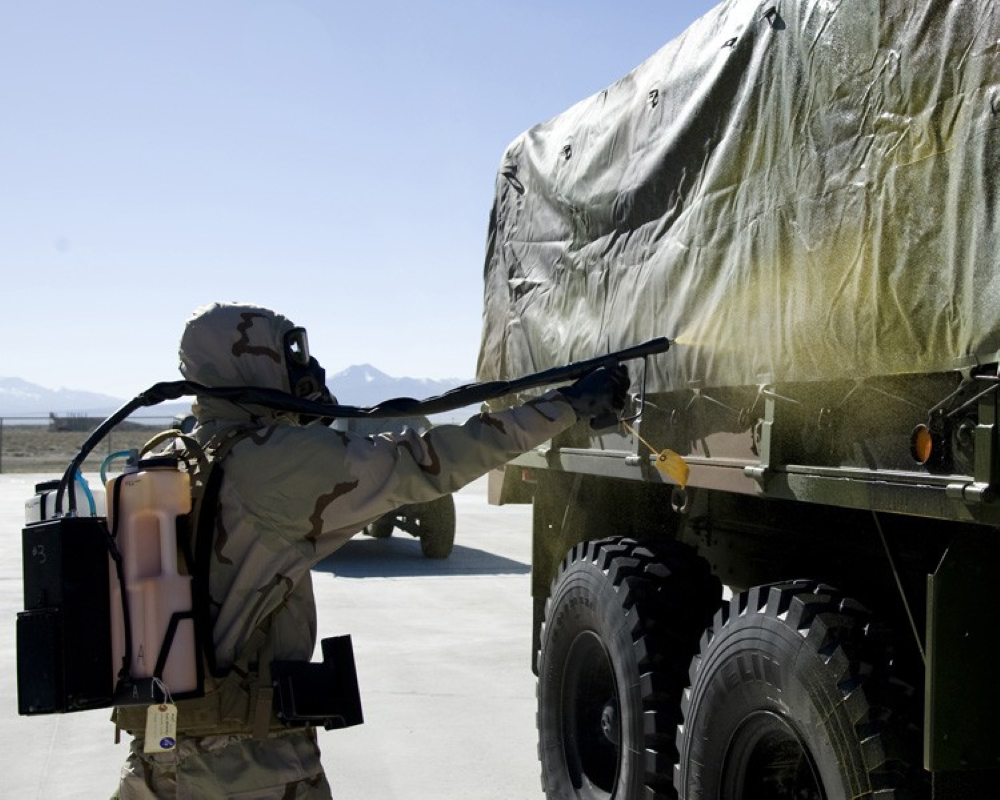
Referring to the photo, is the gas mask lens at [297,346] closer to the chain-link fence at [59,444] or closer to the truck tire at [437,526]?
the truck tire at [437,526]

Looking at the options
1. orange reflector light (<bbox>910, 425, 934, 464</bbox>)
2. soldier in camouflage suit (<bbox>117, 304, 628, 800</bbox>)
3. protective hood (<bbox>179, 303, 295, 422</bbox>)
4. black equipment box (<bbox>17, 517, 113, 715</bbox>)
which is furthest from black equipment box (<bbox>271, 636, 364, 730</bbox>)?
orange reflector light (<bbox>910, 425, 934, 464</bbox>)

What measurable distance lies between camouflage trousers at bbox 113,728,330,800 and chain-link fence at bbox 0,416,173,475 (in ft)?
88.3

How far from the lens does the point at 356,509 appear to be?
10.9ft

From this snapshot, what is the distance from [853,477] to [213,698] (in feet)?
5.57

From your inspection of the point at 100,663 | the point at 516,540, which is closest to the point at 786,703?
the point at 100,663

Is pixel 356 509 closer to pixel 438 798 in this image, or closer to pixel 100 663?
pixel 100 663

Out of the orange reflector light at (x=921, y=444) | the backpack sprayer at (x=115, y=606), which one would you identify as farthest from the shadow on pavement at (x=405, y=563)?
the orange reflector light at (x=921, y=444)

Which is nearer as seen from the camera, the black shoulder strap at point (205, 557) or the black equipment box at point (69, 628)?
the black equipment box at point (69, 628)

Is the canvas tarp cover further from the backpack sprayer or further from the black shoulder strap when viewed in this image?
the backpack sprayer

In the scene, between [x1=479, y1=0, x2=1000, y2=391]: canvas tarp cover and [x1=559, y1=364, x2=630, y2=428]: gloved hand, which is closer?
[x1=479, y1=0, x2=1000, y2=391]: canvas tarp cover

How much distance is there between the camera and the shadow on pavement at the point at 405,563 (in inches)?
553

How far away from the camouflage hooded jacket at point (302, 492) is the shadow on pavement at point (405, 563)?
10.5 meters

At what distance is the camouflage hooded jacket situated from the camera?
329 centimetres

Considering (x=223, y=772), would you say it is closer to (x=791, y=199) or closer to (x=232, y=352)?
(x=232, y=352)
